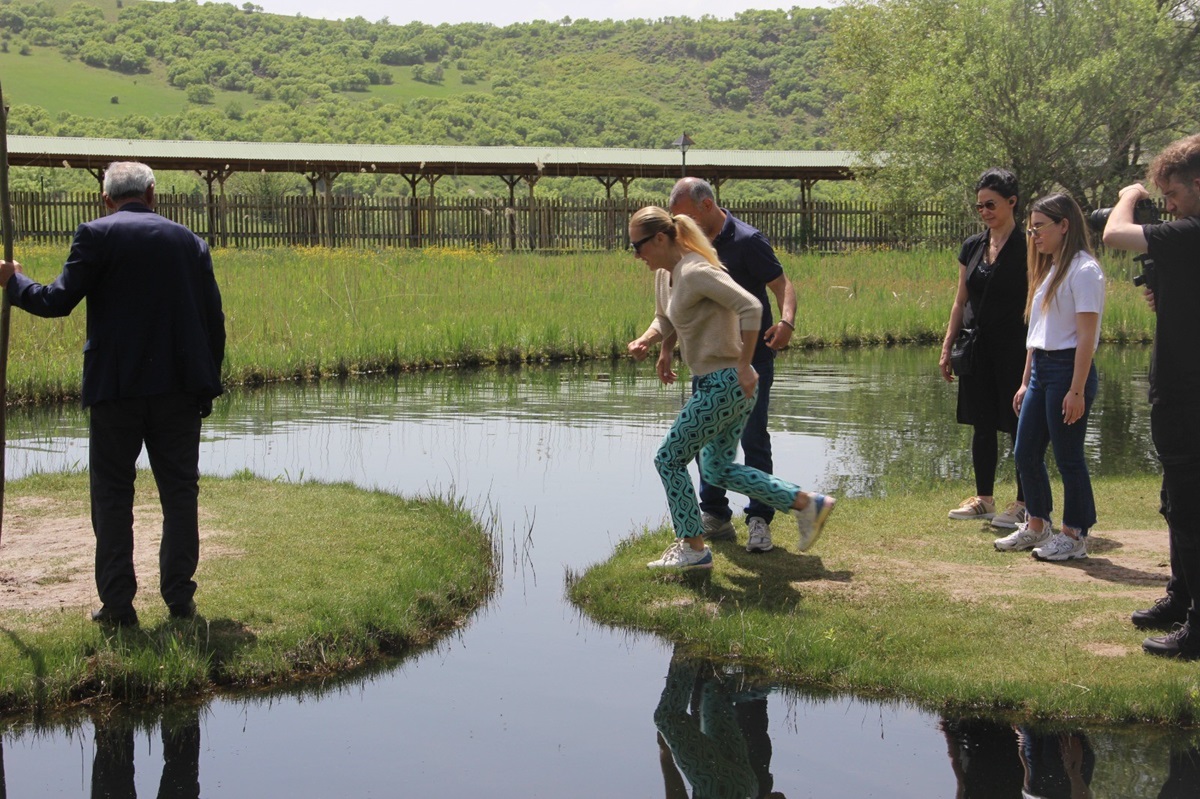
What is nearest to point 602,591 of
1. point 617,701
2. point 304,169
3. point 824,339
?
point 617,701

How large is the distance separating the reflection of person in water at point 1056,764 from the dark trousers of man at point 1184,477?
102 centimetres

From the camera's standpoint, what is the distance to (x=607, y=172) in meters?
40.7

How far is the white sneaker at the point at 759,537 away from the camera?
24.8 ft

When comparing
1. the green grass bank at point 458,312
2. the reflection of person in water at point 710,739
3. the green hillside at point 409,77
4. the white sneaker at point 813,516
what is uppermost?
the green hillside at point 409,77

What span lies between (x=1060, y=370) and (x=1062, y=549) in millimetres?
941

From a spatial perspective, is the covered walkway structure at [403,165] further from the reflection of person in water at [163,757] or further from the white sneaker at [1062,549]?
the reflection of person in water at [163,757]

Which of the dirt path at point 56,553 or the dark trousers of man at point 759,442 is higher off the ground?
the dark trousers of man at point 759,442

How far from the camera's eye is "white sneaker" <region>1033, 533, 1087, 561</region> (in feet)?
24.0

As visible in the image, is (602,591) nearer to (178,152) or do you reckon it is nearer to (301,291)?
(301,291)

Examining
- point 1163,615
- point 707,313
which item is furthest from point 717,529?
point 1163,615

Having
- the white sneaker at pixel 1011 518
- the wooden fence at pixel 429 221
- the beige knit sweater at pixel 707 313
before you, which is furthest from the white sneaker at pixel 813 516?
the wooden fence at pixel 429 221

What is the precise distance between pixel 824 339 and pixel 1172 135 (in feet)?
60.3

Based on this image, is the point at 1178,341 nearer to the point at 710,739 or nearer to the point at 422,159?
the point at 710,739

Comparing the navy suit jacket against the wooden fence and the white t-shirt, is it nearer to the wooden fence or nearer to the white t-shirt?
the white t-shirt
